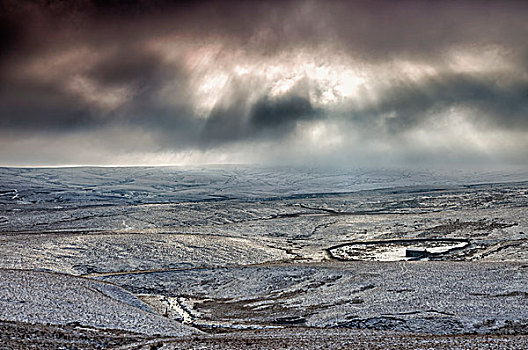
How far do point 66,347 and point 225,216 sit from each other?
3108 inches

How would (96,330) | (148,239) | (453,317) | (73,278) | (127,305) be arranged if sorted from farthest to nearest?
(148,239) < (73,278) < (127,305) < (453,317) < (96,330)

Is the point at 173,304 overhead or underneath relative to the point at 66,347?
underneath

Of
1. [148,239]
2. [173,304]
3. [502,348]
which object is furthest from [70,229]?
[502,348]

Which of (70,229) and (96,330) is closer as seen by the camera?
(96,330)

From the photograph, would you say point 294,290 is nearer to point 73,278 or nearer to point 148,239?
point 73,278

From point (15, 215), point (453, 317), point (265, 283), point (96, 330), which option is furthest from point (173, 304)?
point (15, 215)

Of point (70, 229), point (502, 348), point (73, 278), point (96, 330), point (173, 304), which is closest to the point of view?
point (502, 348)

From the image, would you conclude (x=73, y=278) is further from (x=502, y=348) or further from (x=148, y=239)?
(x=502, y=348)

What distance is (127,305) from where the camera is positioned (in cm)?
Answer: 3231

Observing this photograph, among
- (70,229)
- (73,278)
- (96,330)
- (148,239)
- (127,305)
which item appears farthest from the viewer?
(70,229)

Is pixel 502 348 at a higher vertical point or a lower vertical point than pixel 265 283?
higher

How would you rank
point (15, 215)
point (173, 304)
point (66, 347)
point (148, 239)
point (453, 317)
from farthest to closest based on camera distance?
point (15, 215), point (148, 239), point (173, 304), point (453, 317), point (66, 347)

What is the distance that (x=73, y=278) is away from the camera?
39.0 meters

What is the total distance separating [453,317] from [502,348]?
8330 mm
